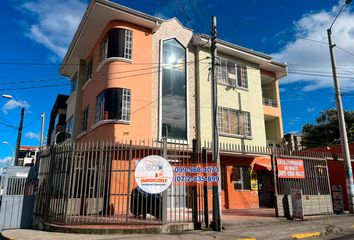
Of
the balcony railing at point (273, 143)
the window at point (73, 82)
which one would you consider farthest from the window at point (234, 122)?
the window at point (73, 82)

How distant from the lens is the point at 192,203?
32.9 feet

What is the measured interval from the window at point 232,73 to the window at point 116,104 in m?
7.35

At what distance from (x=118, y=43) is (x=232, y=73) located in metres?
8.67

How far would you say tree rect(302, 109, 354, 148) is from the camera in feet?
106

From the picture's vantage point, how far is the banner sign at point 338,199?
14.3 metres

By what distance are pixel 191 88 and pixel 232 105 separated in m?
3.27

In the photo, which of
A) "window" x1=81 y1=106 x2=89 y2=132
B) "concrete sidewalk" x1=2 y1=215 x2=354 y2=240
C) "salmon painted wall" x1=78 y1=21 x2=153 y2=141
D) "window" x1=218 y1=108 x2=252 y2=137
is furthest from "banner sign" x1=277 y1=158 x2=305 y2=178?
"window" x1=81 y1=106 x2=89 y2=132

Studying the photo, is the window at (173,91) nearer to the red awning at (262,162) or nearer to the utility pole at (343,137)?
the red awning at (262,162)

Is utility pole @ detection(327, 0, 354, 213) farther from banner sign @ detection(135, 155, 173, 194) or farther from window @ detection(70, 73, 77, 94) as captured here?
window @ detection(70, 73, 77, 94)

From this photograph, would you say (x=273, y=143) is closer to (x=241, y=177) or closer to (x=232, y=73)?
(x=241, y=177)

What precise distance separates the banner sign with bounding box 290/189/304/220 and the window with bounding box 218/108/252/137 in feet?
23.7

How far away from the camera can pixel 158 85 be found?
17047mm

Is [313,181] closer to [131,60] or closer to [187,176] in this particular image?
[187,176]

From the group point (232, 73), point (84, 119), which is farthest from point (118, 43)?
point (232, 73)
